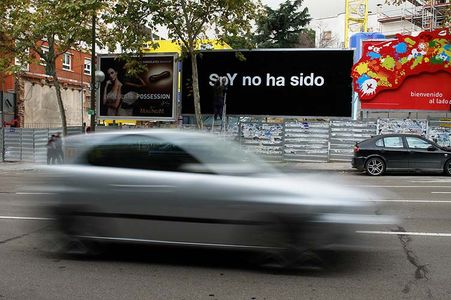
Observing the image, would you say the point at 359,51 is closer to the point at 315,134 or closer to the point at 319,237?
the point at 315,134

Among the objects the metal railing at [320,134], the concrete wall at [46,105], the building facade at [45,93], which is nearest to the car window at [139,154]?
the metal railing at [320,134]

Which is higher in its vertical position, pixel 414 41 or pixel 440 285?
pixel 414 41

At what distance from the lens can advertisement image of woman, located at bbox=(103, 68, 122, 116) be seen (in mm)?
26672

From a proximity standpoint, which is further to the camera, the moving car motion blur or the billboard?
the billboard

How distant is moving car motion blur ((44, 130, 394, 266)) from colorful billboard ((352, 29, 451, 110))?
1914cm

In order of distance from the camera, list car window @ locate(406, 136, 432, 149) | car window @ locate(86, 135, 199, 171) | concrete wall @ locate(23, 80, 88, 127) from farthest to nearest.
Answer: concrete wall @ locate(23, 80, 88, 127) → car window @ locate(406, 136, 432, 149) → car window @ locate(86, 135, 199, 171)

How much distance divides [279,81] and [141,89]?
718 centimetres

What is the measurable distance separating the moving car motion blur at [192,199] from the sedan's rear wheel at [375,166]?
12.4 metres

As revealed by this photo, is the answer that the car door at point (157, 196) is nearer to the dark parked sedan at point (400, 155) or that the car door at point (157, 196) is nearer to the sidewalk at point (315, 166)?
the dark parked sedan at point (400, 155)

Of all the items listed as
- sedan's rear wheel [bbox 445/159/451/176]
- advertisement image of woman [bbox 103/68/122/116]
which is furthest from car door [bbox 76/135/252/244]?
advertisement image of woman [bbox 103/68/122/116]

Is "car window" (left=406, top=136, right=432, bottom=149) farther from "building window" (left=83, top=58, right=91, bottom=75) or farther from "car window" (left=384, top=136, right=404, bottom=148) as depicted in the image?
"building window" (left=83, top=58, right=91, bottom=75)

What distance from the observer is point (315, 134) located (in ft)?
76.1

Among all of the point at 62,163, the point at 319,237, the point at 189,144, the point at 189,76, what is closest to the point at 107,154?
the point at 62,163

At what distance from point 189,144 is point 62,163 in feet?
5.73
